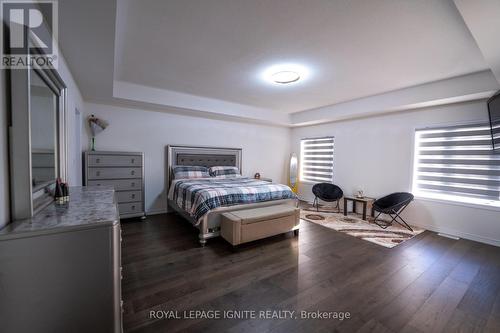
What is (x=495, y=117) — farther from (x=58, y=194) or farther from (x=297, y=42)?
(x=58, y=194)

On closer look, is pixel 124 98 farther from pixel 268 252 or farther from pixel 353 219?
pixel 353 219

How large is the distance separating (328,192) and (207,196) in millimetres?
3382

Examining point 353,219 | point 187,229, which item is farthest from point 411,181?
point 187,229

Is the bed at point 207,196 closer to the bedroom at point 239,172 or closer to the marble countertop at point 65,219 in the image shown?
the bedroom at point 239,172

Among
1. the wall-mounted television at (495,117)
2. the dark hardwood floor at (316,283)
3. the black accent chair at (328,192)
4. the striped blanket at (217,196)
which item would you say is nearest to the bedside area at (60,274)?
the dark hardwood floor at (316,283)

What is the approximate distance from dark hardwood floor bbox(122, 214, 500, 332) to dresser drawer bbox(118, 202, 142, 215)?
33.4 inches

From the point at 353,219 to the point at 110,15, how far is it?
4.77 meters

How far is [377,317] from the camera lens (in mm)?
1701

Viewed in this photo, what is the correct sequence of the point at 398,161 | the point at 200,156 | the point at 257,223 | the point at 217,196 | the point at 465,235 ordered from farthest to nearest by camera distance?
1. the point at 200,156
2. the point at 398,161
3. the point at 465,235
4. the point at 217,196
5. the point at 257,223

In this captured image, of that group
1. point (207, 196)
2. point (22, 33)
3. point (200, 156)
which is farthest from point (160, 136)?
point (22, 33)

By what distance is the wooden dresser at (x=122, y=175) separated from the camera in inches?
140

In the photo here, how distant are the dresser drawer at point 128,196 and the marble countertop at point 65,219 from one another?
240 centimetres

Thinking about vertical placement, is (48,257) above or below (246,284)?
above

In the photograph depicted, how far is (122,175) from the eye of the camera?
12.4ft
